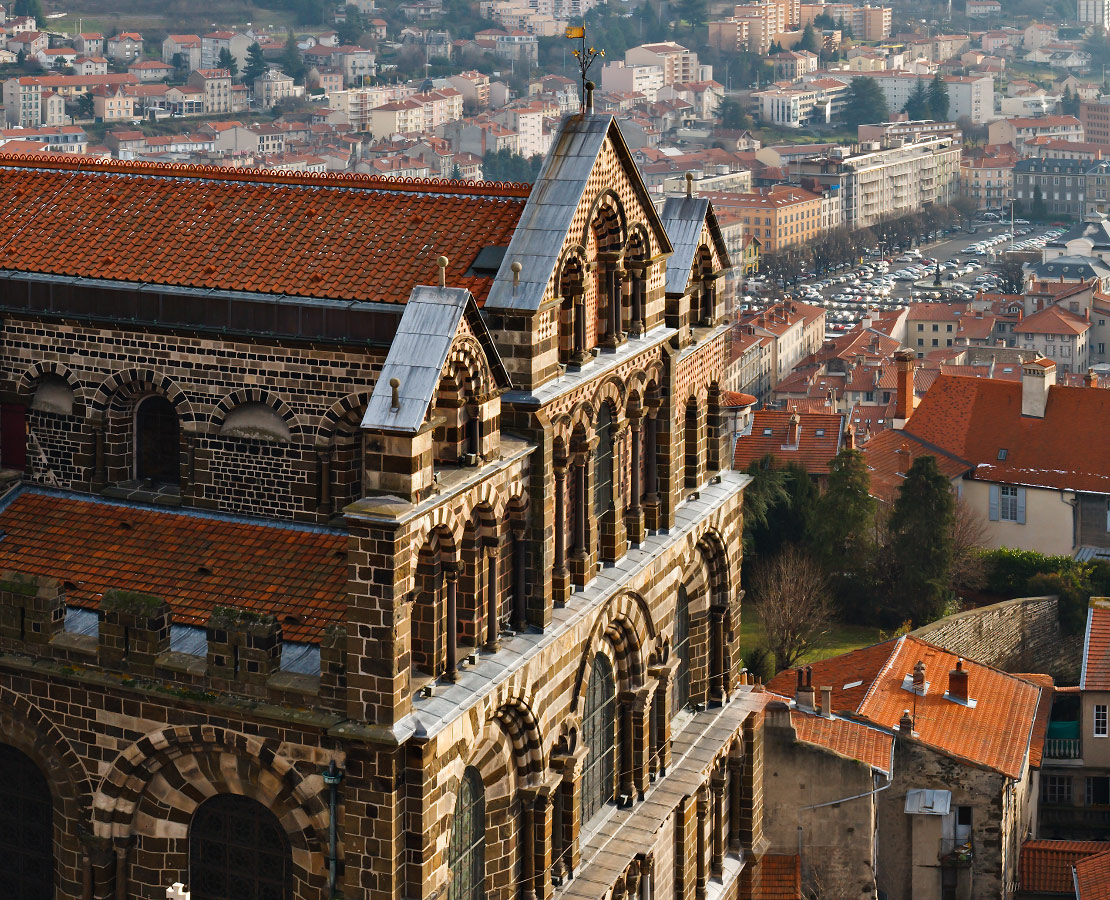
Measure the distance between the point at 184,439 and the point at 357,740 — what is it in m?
8.78

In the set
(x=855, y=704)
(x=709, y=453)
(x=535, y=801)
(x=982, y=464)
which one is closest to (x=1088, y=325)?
(x=982, y=464)

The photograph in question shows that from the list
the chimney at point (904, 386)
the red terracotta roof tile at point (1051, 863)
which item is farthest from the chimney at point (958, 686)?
the chimney at point (904, 386)

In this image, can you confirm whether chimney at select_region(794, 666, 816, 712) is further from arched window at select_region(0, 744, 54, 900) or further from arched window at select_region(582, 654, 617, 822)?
arched window at select_region(0, 744, 54, 900)

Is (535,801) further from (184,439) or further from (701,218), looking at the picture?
(701,218)

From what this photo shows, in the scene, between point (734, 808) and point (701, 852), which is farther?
point (734, 808)

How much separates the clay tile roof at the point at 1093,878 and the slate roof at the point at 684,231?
25801 millimetres

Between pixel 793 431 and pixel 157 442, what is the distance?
7812 centimetres

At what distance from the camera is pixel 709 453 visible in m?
44.8

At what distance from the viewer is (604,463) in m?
38.3

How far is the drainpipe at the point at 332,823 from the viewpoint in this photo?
98.8 ft

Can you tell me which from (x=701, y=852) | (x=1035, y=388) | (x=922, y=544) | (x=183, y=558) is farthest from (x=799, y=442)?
(x=183, y=558)

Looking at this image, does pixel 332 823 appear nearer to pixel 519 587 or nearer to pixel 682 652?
pixel 519 587

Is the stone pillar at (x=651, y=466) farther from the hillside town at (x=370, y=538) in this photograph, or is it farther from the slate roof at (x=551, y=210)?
the slate roof at (x=551, y=210)

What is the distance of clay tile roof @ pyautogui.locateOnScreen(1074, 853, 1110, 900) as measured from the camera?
58.3 metres
